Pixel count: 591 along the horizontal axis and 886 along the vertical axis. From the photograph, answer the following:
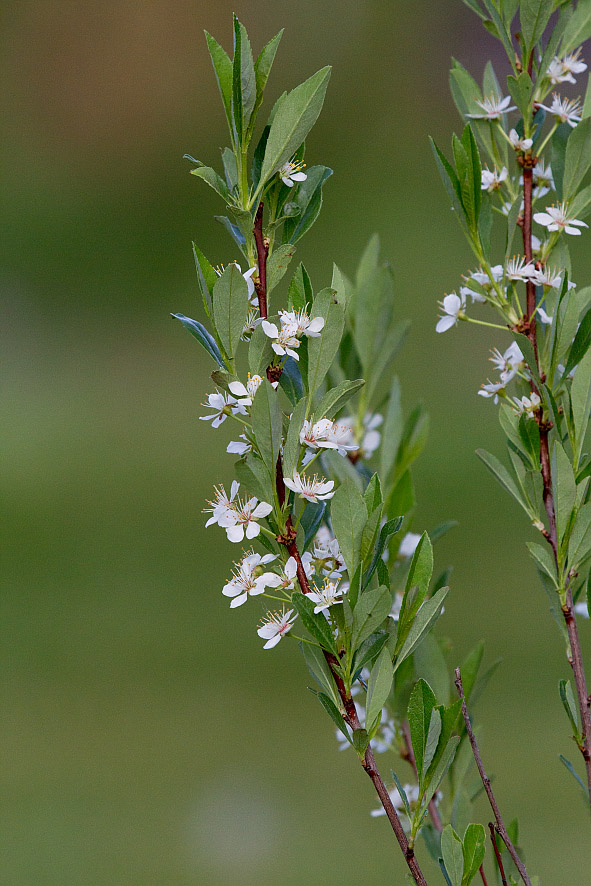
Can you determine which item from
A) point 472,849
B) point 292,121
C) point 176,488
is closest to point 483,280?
point 292,121

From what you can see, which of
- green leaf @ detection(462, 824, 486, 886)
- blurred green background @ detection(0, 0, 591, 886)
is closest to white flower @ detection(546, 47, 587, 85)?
green leaf @ detection(462, 824, 486, 886)

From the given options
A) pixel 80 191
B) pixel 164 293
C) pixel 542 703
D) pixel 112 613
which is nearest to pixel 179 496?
pixel 112 613

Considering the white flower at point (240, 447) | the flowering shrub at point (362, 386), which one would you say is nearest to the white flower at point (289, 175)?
the flowering shrub at point (362, 386)

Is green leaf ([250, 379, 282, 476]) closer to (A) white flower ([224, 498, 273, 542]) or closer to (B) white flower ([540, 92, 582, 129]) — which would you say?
(A) white flower ([224, 498, 273, 542])

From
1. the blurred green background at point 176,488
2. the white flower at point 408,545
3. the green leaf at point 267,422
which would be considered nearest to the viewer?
the green leaf at point 267,422

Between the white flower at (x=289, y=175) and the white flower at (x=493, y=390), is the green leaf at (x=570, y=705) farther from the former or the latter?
the white flower at (x=289, y=175)

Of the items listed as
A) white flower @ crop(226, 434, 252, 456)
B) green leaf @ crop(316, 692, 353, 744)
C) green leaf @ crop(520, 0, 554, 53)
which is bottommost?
green leaf @ crop(316, 692, 353, 744)
